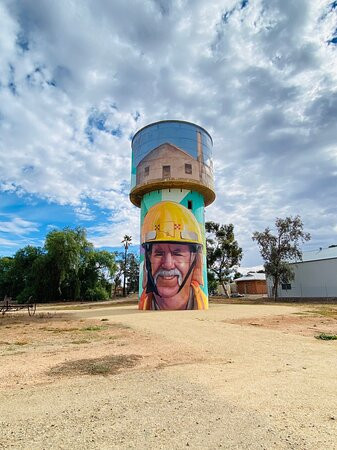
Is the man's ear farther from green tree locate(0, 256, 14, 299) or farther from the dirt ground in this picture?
green tree locate(0, 256, 14, 299)

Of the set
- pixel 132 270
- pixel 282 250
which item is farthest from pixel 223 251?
pixel 132 270

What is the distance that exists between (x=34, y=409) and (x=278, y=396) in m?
3.41

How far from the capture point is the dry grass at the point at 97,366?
5785 millimetres

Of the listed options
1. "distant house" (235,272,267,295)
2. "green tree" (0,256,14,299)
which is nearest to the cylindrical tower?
"green tree" (0,256,14,299)

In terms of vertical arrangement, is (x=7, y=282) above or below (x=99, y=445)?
above

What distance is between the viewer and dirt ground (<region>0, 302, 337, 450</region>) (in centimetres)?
319

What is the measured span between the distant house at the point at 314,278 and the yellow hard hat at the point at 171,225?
23303 mm

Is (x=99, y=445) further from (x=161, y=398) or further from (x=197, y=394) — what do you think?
(x=197, y=394)

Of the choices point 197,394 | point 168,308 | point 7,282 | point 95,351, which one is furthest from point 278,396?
point 7,282

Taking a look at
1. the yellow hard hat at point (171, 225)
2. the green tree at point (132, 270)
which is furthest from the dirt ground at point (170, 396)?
the green tree at point (132, 270)

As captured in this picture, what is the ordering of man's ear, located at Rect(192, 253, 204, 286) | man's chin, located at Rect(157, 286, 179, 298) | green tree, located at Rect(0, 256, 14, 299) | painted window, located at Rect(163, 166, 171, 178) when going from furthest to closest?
green tree, located at Rect(0, 256, 14, 299) < painted window, located at Rect(163, 166, 171, 178) < man's ear, located at Rect(192, 253, 204, 286) < man's chin, located at Rect(157, 286, 179, 298)

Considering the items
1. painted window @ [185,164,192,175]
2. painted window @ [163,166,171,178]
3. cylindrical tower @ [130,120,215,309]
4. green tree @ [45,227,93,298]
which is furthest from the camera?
green tree @ [45,227,93,298]

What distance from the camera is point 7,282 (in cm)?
5172

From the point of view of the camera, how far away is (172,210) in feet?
81.4
